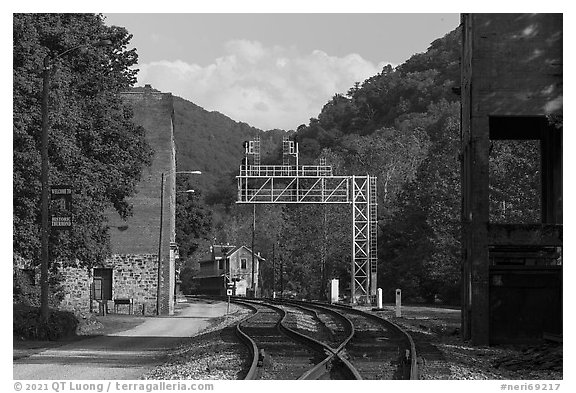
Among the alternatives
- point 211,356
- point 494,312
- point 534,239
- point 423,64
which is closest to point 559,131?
point 534,239

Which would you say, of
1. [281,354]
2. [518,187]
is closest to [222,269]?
[518,187]

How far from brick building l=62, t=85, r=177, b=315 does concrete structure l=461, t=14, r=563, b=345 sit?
94.5 ft

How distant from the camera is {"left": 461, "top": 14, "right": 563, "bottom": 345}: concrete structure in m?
26.7

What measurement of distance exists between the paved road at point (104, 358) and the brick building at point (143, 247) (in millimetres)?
19444

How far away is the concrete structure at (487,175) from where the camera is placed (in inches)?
1052

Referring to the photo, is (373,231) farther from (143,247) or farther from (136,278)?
(136,278)

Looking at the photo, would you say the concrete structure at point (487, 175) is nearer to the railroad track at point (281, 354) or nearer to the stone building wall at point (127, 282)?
the railroad track at point (281, 354)

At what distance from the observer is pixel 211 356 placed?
2269 centimetres

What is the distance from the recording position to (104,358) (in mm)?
23500

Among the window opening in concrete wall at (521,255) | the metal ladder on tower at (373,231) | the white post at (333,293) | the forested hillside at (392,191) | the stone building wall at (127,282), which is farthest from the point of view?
the white post at (333,293)

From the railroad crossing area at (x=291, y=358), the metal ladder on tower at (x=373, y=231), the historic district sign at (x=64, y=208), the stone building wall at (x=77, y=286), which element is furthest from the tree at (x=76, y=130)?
the metal ladder on tower at (x=373, y=231)
